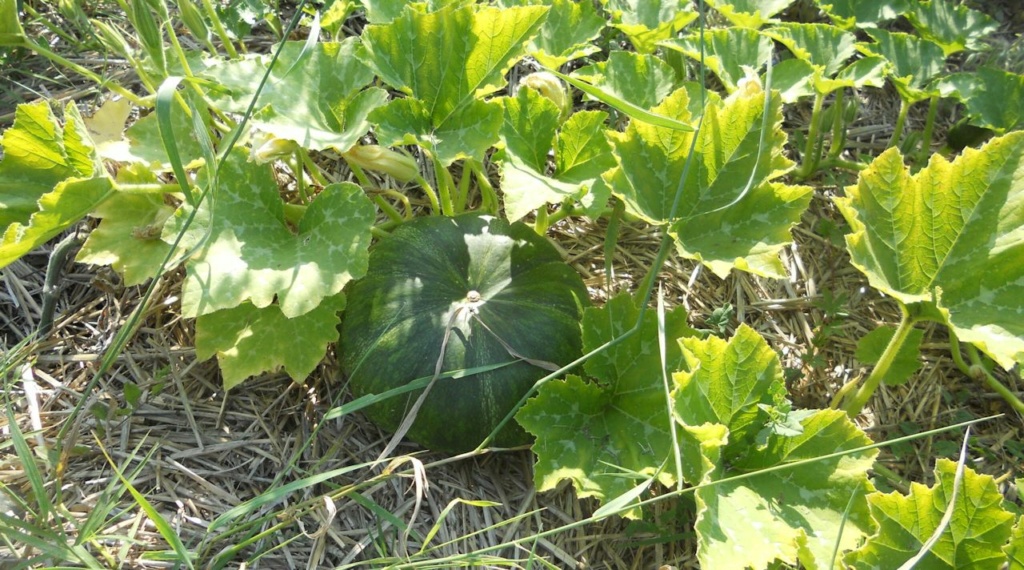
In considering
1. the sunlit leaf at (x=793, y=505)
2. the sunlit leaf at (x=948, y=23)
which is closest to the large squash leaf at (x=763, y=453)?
the sunlit leaf at (x=793, y=505)

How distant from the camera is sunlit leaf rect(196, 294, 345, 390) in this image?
1918 mm

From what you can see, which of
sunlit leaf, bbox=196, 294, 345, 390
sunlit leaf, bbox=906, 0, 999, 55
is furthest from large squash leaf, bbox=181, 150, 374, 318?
sunlit leaf, bbox=906, 0, 999, 55

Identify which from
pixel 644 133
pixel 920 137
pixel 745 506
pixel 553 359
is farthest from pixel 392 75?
pixel 920 137

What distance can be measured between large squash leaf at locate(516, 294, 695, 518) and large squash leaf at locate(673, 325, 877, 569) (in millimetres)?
101

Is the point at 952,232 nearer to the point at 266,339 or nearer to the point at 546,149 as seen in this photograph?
the point at 546,149

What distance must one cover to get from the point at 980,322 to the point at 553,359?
36.4 inches

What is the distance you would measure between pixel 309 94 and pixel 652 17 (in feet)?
3.22

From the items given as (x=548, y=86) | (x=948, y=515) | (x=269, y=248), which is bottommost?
(x=948, y=515)

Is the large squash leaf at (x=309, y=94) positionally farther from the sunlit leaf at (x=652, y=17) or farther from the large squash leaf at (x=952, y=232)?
the large squash leaf at (x=952, y=232)

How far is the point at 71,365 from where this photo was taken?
211 centimetres

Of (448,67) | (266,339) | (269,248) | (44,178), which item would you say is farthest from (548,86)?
(44,178)

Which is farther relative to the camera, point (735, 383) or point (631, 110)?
point (735, 383)

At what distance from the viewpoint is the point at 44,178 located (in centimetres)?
187

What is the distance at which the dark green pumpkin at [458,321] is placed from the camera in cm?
191
